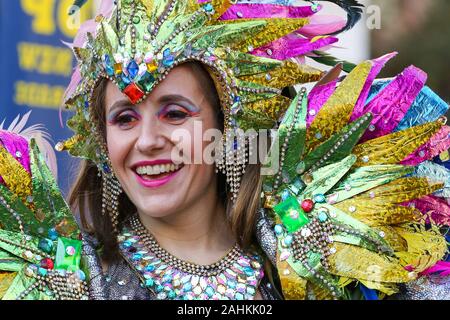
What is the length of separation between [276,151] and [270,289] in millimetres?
446

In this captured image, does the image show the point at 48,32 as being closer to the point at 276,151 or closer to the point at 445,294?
the point at 276,151

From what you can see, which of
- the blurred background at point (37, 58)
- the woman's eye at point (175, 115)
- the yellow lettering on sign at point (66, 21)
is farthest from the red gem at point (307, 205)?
the yellow lettering on sign at point (66, 21)

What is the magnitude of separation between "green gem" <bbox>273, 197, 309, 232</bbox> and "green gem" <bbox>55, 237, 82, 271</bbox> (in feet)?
2.17

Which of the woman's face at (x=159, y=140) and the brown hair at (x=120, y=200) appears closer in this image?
the woman's face at (x=159, y=140)

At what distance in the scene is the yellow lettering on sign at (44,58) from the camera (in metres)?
4.40

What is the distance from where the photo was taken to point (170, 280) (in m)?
3.01

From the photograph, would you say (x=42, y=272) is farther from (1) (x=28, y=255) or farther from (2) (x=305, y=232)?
(2) (x=305, y=232)

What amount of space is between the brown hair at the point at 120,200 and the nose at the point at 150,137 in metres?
0.20

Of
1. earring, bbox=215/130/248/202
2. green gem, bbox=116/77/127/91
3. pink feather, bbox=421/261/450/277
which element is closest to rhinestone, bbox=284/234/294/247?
earring, bbox=215/130/248/202

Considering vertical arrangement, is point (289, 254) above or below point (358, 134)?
below

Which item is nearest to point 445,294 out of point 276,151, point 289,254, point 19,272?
point 289,254

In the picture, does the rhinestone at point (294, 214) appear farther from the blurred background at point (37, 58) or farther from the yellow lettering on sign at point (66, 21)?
the yellow lettering on sign at point (66, 21)

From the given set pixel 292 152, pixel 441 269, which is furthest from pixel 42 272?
pixel 441 269
